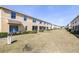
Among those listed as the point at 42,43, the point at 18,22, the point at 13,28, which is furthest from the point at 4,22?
the point at 42,43

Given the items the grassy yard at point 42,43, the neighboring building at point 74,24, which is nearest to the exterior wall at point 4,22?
the grassy yard at point 42,43

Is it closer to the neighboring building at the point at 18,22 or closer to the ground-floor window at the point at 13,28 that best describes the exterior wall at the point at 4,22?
the neighboring building at the point at 18,22

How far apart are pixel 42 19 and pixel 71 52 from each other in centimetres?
129

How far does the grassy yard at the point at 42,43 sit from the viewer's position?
3.50 metres

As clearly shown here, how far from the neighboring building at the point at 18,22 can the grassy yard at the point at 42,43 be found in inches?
10.8

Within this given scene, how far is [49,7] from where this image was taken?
364cm

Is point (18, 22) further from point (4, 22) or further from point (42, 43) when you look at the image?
point (42, 43)

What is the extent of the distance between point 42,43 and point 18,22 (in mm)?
954

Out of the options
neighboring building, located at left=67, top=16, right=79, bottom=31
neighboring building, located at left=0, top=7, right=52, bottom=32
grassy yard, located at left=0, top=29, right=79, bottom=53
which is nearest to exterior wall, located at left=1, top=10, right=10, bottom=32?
neighboring building, located at left=0, top=7, right=52, bottom=32

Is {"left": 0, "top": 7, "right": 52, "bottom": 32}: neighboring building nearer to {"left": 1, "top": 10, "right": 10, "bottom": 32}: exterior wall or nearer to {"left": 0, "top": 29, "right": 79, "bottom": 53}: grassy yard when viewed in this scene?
{"left": 1, "top": 10, "right": 10, "bottom": 32}: exterior wall

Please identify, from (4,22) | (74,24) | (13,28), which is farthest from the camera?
(74,24)

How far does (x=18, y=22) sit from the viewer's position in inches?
149
